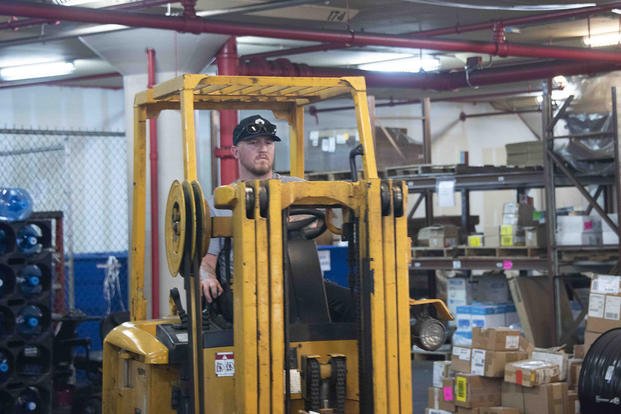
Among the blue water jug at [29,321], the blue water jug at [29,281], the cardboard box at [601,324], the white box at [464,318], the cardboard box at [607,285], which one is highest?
the blue water jug at [29,281]

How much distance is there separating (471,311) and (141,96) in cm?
728

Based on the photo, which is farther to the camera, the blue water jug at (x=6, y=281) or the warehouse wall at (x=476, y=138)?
the warehouse wall at (x=476, y=138)

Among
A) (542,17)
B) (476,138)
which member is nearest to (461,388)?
(542,17)

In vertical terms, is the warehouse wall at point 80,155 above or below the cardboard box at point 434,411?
above

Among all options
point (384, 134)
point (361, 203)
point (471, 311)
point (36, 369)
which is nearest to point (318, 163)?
point (384, 134)

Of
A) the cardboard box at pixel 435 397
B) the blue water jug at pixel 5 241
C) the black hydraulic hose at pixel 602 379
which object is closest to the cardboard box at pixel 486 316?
the cardboard box at pixel 435 397

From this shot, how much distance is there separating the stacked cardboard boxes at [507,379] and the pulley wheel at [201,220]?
4449mm

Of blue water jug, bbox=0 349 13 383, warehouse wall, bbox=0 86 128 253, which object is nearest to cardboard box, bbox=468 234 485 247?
blue water jug, bbox=0 349 13 383

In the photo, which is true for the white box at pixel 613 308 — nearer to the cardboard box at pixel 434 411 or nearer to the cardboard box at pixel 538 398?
the cardboard box at pixel 538 398

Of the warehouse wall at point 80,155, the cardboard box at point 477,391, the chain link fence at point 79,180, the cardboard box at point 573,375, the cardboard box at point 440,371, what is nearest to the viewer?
the cardboard box at point 477,391

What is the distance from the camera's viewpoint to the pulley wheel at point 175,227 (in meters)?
4.82

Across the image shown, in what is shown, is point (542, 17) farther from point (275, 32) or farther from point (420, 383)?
point (420, 383)

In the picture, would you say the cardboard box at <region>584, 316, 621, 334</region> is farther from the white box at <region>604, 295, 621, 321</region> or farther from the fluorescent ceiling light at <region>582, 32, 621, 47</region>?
the fluorescent ceiling light at <region>582, 32, 621, 47</region>

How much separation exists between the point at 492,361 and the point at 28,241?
173 inches
